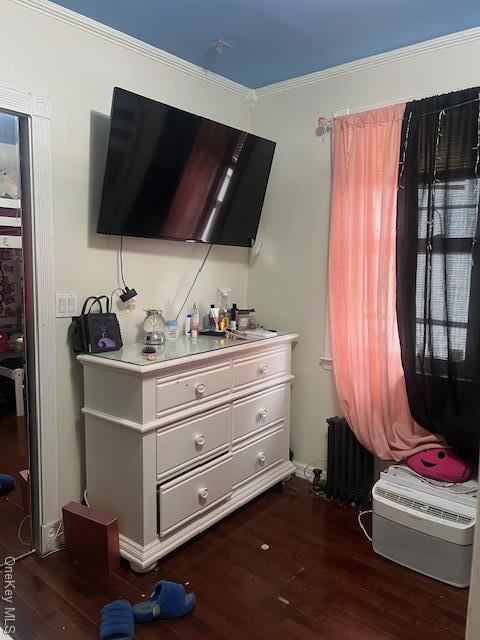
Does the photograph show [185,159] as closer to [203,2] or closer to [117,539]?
[203,2]

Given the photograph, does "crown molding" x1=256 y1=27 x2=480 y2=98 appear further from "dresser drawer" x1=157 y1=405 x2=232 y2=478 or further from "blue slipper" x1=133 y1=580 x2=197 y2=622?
"blue slipper" x1=133 y1=580 x2=197 y2=622

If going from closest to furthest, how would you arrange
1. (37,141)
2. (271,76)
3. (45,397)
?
(37,141) → (45,397) → (271,76)

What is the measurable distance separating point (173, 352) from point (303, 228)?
124cm

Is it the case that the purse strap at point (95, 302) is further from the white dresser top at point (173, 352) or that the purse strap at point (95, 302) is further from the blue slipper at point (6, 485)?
the blue slipper at point (6, 485)

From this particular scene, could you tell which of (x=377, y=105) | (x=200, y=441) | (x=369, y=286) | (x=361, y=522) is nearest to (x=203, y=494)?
(x=200, y=441)

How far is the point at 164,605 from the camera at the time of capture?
1.86 m

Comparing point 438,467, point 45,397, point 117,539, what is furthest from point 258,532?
point 45,397

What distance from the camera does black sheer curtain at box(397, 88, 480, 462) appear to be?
2.25 m

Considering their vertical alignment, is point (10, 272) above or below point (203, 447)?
above

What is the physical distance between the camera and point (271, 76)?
2.92 m

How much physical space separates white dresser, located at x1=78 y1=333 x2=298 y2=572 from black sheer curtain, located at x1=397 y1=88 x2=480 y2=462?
0.85m

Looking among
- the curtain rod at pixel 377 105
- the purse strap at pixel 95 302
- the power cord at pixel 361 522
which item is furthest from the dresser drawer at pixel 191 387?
the curtain rod at pixel 377 105

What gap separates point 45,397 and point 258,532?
50.0 inches

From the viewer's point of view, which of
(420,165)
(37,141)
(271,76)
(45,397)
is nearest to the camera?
(37,141)
